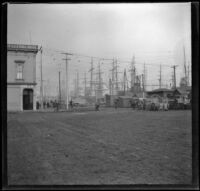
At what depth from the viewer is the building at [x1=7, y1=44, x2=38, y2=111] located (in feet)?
109

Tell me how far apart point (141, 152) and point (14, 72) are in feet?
98.4

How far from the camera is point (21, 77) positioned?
33.8 m

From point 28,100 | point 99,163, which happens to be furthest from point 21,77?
point 99,163

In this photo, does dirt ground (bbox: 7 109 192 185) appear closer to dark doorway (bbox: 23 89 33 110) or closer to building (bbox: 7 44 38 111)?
building (bbox: 7 44 38 111)

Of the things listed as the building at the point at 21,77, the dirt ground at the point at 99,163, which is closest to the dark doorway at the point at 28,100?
the building at the point at 21,77

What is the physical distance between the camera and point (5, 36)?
145 inches

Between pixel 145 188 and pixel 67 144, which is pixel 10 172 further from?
pixel 67 144

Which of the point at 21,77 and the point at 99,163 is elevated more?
the point at 21,77

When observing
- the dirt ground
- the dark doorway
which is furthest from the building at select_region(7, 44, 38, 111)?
the dirt ground

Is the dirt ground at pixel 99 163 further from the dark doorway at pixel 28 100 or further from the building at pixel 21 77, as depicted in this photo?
the dark doorway at pixel 28 100

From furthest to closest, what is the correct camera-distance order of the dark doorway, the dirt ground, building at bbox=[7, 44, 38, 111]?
1. the dark doorway
2. building at bbox=[7, 44, 38, 111]
3. the dirt ground

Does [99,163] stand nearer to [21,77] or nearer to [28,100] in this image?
[21,77]

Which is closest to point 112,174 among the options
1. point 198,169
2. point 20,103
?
point 198,169

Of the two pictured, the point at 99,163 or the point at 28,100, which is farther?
the point at 28,100
